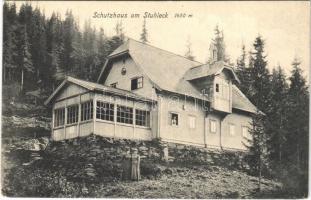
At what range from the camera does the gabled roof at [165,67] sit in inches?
943

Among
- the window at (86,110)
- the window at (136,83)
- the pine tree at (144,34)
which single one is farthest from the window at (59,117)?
the pine tree at (144,34)

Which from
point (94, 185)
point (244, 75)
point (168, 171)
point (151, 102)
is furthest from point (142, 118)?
point (244, 75)

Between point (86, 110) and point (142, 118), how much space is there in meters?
2.79

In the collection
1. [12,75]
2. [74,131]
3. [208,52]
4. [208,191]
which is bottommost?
[208,191]

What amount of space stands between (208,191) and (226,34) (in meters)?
6.02

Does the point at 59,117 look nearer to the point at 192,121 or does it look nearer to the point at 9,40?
the point at 9,40

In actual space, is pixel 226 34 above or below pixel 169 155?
above

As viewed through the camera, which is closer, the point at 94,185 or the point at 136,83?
the point at 94,185

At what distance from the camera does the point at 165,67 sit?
25.0 m

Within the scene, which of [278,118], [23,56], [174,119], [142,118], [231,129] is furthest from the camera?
[231,129]

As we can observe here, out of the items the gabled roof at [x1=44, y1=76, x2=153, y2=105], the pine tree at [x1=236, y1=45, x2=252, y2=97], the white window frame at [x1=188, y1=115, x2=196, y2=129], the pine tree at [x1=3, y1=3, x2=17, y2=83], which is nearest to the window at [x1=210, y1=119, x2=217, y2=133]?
the white window frame at [x1=188, y1=115, x2=196, y2=129]

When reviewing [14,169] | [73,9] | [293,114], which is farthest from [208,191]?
[73,9]

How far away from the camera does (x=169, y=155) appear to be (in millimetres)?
22766

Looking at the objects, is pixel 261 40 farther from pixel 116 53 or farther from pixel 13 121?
pixel 13 121
